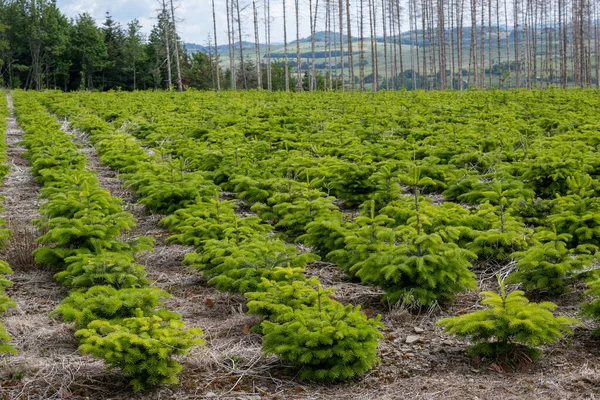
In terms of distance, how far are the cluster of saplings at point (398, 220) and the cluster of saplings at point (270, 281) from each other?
24 mm

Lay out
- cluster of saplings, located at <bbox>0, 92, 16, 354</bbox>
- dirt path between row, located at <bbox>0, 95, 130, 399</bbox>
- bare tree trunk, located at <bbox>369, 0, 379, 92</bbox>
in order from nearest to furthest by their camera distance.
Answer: cluster of saplings, located at <bbox>0, 92, 16, 354</bbox> < dirt path between row, located at <bbox>0, 95, 130, 399</bbox> < bare tree trunk, located at <bbox>369, 0, 379, 92</bbox>

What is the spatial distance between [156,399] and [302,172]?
5705mm

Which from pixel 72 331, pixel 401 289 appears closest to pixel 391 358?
pixel 401 289

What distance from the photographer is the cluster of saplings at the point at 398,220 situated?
5.28 m

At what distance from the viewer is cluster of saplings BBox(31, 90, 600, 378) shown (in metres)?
5.28

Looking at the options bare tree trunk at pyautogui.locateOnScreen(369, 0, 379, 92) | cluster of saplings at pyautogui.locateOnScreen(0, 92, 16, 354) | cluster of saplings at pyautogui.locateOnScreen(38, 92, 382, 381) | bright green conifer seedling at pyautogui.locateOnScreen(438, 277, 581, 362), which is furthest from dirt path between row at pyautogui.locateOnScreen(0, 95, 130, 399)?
bare tree trunk at pyautogui.locateOnScreen(369, 0, 379, 92)

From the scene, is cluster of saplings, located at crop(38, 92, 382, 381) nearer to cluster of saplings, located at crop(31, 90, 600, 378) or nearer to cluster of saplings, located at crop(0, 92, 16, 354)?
cluster of saplings, located at crop(31, 90, 600, 378)

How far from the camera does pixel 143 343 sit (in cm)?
400

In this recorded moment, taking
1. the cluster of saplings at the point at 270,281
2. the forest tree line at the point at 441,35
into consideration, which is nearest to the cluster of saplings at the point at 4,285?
the cluster of saplings at the point at 270,281

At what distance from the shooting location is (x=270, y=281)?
207 inches

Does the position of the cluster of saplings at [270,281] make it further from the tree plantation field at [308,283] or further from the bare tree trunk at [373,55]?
the bare tree trunk at [373,55]

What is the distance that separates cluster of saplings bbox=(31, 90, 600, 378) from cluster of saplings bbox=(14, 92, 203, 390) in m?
0.74

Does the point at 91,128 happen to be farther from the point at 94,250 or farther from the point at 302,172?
the point at 94,250

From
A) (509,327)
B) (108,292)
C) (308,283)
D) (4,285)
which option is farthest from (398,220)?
(4,285)
